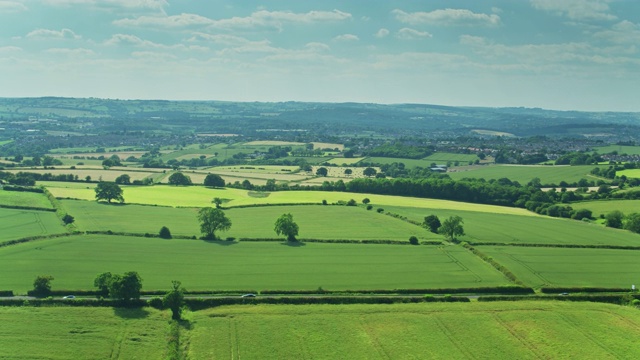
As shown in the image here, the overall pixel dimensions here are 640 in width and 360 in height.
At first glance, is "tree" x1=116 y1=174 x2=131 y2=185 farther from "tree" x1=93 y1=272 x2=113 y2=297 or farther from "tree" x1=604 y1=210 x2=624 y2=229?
"tree" x1=604 y1=210 x2=624 y2=229

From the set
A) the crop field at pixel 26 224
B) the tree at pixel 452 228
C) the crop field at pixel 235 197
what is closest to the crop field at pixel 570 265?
Answer: the tree at pixel 452 228

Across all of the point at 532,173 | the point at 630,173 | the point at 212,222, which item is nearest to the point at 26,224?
the point at 212,222

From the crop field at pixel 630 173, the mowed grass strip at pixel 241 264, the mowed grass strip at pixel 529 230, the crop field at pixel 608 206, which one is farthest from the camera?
the crop field at pixel 630 173

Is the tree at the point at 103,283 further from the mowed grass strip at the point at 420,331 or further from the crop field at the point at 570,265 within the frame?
the crop field at the point at 570,265

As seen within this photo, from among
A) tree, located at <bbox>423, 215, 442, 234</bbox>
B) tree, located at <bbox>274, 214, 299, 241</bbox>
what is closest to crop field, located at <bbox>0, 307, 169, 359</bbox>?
tree, located at <bbox>274, 214, 299, 241</bbox>

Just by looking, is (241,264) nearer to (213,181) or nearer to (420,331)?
(420,331)

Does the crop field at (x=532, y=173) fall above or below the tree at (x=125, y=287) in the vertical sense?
below

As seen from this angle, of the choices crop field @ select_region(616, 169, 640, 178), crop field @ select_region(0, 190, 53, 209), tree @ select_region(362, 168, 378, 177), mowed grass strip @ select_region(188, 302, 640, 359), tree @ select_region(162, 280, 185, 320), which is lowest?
tree @ select_region(362, 168, 378, 177)

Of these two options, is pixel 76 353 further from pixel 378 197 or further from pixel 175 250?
pixel 378 197
